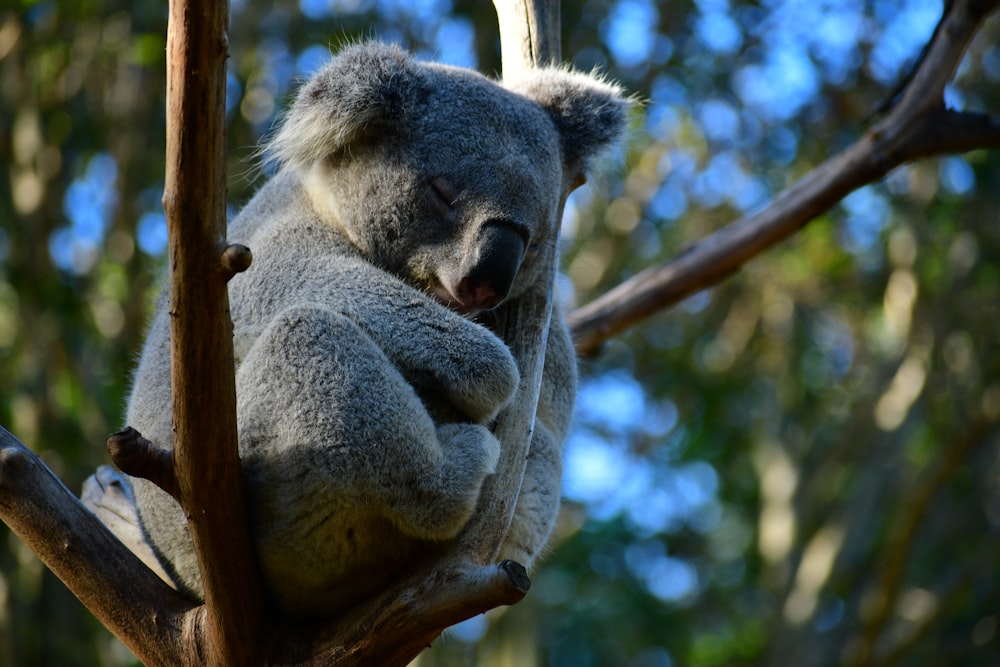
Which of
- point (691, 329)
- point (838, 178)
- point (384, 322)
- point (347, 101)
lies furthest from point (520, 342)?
point (691, 329)

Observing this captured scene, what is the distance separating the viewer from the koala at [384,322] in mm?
2441

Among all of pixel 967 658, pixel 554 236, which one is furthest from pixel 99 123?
pixel 967 658

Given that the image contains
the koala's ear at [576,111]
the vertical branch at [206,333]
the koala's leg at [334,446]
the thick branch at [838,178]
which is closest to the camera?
the vertical branch at [206,333]

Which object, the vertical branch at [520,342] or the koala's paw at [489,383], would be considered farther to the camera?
the koala's paw at [489,383]

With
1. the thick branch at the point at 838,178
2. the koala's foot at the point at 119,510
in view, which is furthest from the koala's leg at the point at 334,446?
the thick branch at the point at 838,178

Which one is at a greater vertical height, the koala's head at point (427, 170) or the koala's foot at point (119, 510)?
the koala's head at point (427, 170)

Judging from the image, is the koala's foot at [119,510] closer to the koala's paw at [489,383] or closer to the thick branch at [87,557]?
the thick branch at [87,557]

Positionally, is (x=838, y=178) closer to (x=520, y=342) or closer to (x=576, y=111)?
(x=576, y=111)

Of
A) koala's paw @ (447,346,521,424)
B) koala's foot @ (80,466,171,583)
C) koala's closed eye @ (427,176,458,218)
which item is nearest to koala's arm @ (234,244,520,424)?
koala's paw @ (447,346,521,424)

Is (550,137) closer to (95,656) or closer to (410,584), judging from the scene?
(410,584)

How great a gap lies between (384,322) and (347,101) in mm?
688

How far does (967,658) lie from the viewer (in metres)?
10.1

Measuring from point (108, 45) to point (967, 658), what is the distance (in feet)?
31.9

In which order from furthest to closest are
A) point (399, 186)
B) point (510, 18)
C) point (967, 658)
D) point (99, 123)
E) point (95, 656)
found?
point (967, 658), point (99, 123), point (95, 656), point (510, 18), point (399, 186)
